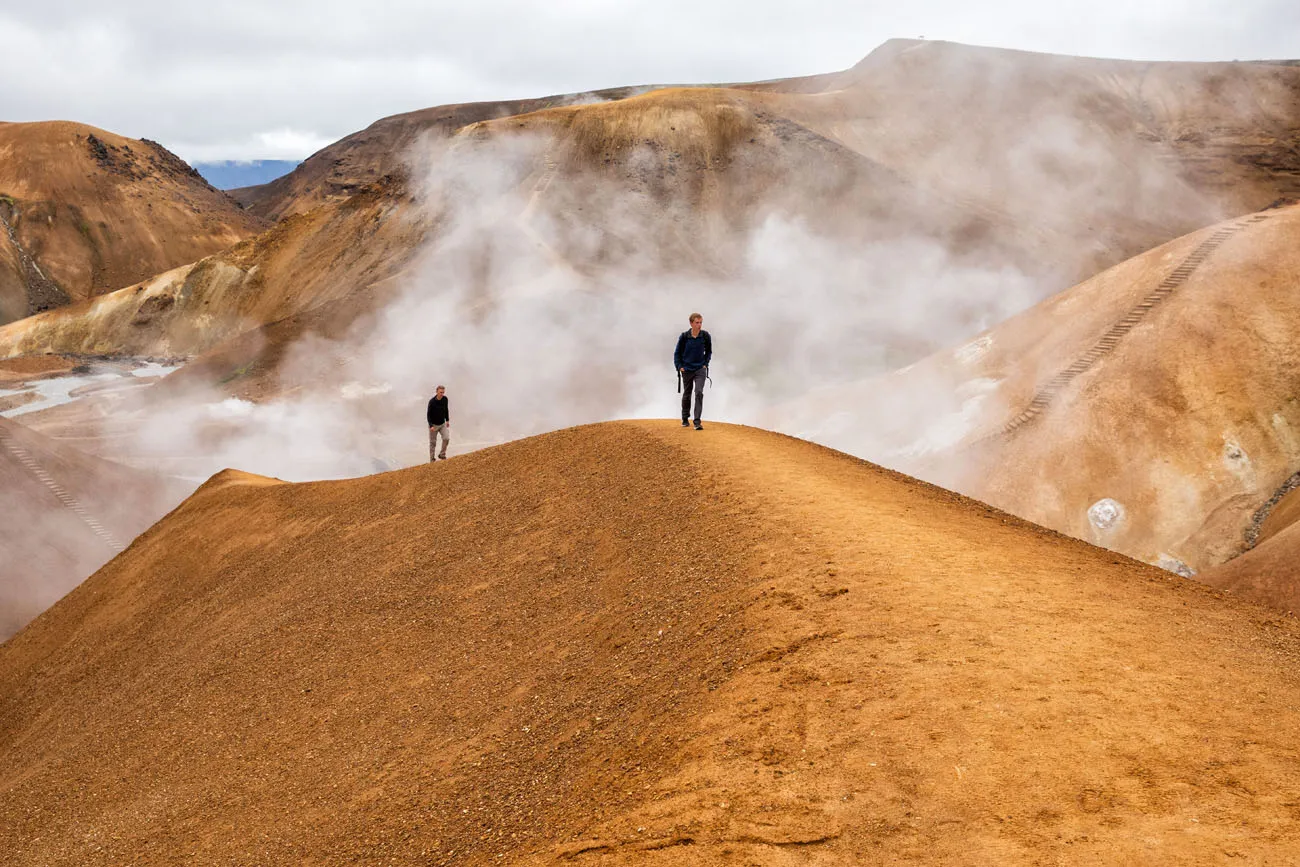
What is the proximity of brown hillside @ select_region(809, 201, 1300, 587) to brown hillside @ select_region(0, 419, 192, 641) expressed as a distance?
1898 centimetres

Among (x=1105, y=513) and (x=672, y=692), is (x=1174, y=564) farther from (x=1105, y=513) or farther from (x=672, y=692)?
(x=672, y=692)

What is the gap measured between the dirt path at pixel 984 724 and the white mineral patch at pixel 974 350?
18551 mm

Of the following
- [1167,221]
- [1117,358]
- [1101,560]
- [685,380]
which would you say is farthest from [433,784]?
[1167,221]

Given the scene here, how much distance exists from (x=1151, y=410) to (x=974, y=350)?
573cm

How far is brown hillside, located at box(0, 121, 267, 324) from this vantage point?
7550 cm

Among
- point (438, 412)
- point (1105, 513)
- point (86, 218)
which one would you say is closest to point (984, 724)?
point (438, 412)

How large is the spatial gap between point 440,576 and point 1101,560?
5.94 meters

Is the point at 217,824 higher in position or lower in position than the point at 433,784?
lower

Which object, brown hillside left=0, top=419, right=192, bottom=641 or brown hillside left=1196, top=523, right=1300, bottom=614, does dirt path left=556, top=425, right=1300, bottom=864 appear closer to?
brown hillside left=1196, top=523, right=1300, bottom=614

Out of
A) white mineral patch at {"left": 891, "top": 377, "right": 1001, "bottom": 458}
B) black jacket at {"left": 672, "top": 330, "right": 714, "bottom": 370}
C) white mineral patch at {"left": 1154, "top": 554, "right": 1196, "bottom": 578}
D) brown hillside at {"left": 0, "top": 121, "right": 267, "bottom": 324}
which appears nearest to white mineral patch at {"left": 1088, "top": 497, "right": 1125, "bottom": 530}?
white mineral patch at {"left": 1154, "top": 554, "right": 1196, "bottom": 578}

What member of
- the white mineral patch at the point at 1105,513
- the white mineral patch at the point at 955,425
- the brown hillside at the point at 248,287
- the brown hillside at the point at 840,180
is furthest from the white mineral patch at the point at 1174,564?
the brown hillside at the point at 248,287

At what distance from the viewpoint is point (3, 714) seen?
12297 millimetres

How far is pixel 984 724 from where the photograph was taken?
15.6 feet

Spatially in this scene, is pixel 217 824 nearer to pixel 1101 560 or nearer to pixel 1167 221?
pixel 1101 560
